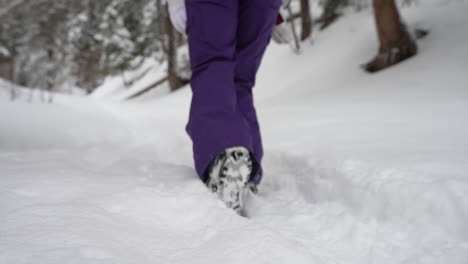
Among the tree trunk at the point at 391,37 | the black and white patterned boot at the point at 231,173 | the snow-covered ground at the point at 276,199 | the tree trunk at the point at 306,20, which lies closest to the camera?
the snow-covered ground at the point at 276,199

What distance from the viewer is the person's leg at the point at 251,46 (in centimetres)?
98

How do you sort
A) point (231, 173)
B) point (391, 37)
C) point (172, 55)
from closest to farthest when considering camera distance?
point (231, 173) → point (391, 37) → point (172, 55)

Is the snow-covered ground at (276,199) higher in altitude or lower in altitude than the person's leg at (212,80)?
lower

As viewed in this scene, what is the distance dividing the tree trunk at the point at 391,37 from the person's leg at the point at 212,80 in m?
2.86

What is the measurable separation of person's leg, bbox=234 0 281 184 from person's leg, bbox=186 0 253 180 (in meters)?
0.08

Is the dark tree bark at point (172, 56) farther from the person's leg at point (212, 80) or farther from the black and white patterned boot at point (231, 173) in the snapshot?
the black and white patterned boot at point (231, 173)

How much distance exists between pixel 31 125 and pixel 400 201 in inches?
77.5

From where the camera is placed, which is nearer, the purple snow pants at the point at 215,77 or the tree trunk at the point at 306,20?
the purple snow pants at the point at 215,77

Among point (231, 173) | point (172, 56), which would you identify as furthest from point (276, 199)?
point (172, 56)

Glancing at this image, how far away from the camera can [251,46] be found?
3.39ft

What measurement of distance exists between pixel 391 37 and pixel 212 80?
3.06m

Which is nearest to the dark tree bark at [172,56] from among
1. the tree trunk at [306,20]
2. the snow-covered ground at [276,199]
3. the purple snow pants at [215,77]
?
the tree trunk at [306,20]

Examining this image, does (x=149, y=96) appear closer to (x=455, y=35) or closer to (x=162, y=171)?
(x=455, y=35)

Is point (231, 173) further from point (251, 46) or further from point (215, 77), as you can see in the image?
point (251, 46)
